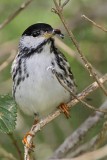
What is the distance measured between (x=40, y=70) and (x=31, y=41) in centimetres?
32

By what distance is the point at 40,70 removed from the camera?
387 centimetres

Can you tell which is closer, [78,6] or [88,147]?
[88,147]

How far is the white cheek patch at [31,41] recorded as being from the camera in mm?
3916

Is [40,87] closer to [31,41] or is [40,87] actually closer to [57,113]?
[31,41]

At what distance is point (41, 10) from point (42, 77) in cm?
221

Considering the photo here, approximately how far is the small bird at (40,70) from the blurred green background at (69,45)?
36.1 inches

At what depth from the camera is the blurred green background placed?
5.01 m

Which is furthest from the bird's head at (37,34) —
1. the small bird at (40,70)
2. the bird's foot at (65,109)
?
the bird's foot at (65,109)

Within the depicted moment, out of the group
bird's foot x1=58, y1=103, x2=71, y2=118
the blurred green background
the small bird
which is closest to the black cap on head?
the small bird

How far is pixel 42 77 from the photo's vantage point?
3857 mm

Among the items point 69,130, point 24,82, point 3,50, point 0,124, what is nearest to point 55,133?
point 69,130

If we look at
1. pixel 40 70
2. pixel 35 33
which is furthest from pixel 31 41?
pixel 40 70

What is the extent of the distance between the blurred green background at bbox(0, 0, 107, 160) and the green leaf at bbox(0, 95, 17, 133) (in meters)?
1.50

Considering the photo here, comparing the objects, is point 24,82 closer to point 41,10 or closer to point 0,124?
point 0,124
